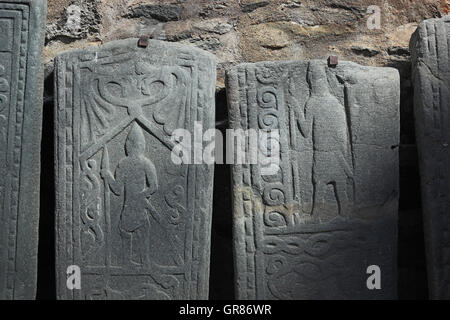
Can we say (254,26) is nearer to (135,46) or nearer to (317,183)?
(135,46)

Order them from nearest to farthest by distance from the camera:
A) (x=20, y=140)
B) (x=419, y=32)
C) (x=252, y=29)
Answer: (x=20, y=140) → (x=419, y=32) → (x=252, y=29)

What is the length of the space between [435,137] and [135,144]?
3.40 ft

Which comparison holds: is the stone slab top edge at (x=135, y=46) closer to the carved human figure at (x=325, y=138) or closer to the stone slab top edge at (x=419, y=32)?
the carved human figure at (x=325, y=138)

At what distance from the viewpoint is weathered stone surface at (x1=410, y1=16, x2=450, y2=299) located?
2.15 metres

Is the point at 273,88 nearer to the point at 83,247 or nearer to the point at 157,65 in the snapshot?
the point at 157,65

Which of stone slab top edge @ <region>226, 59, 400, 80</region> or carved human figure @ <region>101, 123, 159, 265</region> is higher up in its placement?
stone slab top edge @ <region>226, 59, 400, 80</region>

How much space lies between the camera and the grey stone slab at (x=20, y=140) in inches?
84.6

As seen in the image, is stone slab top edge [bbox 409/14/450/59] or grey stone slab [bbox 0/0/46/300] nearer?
grey stone slab [bbox 0/0/46/300]

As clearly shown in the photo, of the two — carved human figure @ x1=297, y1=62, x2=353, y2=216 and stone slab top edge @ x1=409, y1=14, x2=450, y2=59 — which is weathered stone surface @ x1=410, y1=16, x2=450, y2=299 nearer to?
stone slab top edge @ x1=409, y1=14, x2=450, y2=59

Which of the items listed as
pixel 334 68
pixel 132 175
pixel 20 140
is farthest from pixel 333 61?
pixel 20 140

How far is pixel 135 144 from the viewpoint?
7.30 feet

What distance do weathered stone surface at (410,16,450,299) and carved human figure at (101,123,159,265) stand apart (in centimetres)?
93

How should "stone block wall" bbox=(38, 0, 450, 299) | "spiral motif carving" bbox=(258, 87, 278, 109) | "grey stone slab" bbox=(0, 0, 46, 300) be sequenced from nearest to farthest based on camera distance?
"grey stone slab" bbox=(0, 0, 46, 300) → "spiral motif carving" bbox=(258, 87, 278, 109) → "stone block wall" bbox=(38, 0, 450, 299)

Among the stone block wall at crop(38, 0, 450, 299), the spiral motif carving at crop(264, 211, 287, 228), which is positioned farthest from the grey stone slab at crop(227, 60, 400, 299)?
the stone block wall at crop(38, 0, 450, 299)
